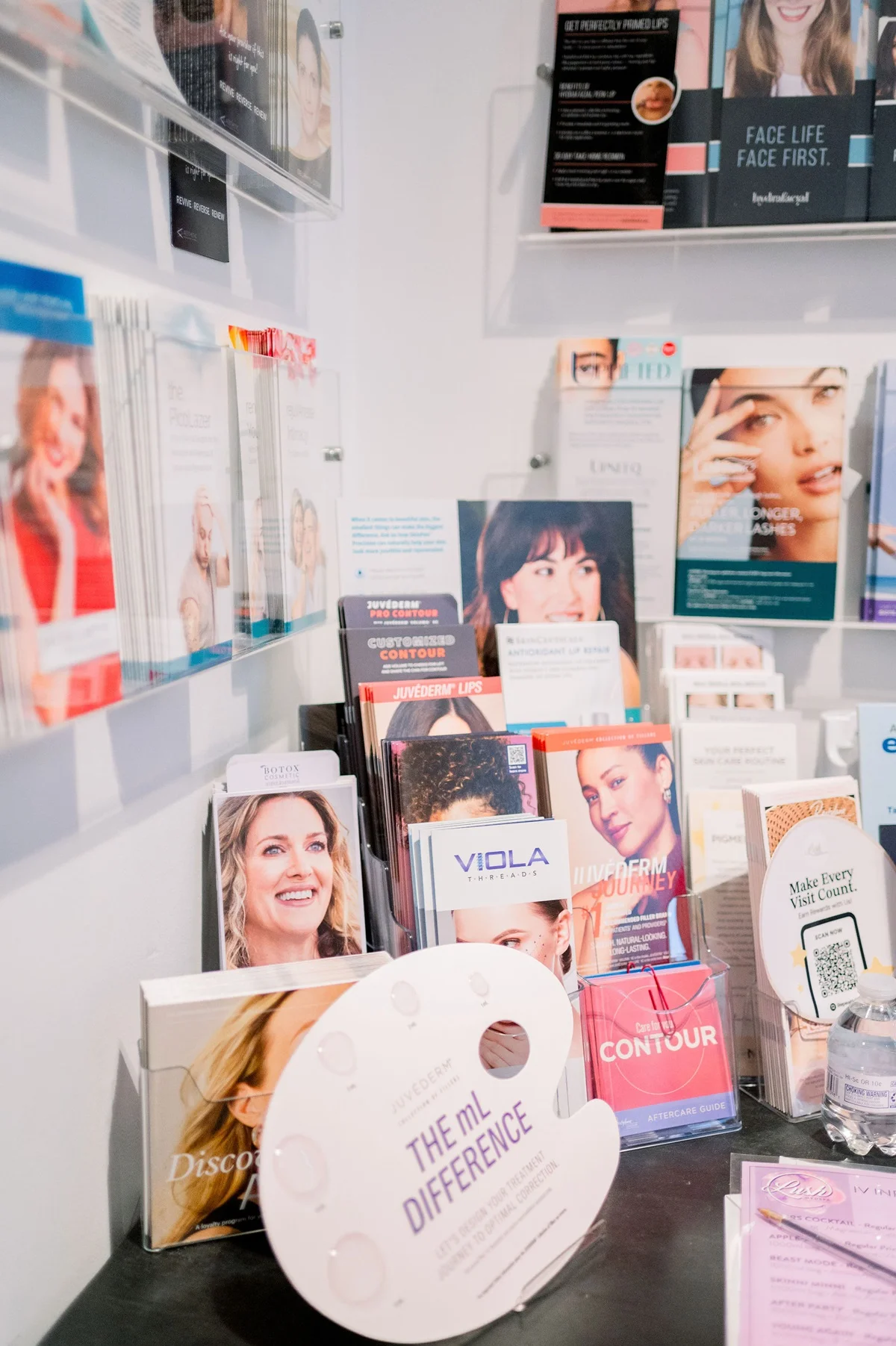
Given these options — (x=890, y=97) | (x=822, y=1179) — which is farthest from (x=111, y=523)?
(x=890, y=97)

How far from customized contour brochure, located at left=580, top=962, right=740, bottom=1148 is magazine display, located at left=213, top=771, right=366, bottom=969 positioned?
30cm

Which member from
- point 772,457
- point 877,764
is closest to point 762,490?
point 772,457

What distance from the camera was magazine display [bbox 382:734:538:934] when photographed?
1.25m

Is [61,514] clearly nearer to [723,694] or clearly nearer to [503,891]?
[503,891]

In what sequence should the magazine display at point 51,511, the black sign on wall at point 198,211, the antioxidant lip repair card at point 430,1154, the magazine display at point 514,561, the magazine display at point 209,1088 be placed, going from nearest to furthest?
the magazine display at point 51,511, the antioxidant lip repair card at point 430,1154, the magazine display at point 209,1088, the black sign on wall at point 198,211, the magazine display at point 514,561

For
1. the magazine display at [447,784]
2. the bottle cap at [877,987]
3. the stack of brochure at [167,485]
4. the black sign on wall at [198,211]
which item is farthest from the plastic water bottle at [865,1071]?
the black sign on wall at [198,211]

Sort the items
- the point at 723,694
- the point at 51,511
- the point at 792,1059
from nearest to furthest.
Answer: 1. the point at 51,511
2. the point at 792,1059
3. the point at 723,694

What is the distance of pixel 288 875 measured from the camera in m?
1.26

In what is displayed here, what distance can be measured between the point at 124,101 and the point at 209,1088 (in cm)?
94

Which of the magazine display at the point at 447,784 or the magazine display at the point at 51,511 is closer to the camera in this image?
the magazine display at the point at 51,511

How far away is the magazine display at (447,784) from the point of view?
1251 mm

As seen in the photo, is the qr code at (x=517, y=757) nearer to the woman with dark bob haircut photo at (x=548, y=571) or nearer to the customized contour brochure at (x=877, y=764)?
the woman with dark bob haircut photo at (x=548, y=571)

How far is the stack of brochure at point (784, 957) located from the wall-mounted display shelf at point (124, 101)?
3.10ft

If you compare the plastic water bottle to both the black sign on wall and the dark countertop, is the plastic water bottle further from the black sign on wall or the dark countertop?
the black sign on wall
